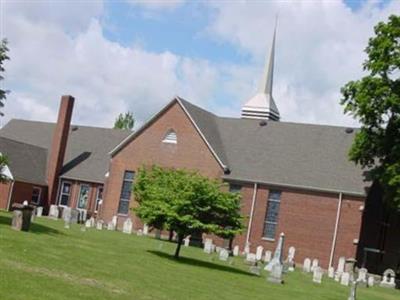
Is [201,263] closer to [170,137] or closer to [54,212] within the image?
[170,137]

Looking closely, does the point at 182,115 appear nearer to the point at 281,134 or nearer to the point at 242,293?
the point at 281,134

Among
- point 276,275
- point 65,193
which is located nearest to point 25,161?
point 65,193

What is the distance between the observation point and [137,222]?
50.2 metres

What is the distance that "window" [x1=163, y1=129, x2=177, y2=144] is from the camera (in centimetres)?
5009

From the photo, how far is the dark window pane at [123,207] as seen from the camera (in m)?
51.3

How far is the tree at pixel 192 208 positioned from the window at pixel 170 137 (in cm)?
2109

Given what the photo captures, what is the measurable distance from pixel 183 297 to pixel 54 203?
4048 centimetres

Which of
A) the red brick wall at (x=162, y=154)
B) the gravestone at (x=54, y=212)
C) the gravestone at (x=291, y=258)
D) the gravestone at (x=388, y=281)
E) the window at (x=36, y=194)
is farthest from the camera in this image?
the window at (x=36, y=194)

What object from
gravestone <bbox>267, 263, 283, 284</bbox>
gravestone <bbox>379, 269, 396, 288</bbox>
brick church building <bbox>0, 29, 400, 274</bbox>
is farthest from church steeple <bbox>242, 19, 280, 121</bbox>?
gravestone <bbox>267, 263, 283, 284</bbox>

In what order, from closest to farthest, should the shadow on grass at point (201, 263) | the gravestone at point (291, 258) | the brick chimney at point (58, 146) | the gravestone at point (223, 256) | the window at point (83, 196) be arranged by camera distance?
the shadow on grass at point (201, 263)
the gravestone at point (223, 256)
the gravestone at point (291, 258)
the window at point (83, 196)
the brick chimney at point (58, 146)

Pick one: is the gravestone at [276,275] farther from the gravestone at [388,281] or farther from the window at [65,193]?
the window at [65,193]

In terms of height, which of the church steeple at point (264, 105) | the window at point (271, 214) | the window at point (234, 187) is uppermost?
the church steeple at point (264, 105)

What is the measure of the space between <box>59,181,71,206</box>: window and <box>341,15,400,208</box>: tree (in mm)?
26088

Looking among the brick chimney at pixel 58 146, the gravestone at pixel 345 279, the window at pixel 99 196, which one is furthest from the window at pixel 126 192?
the gravestone at pixel 345 279
